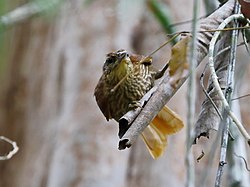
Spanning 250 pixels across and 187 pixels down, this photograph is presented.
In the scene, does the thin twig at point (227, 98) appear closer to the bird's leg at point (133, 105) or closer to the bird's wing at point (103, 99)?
the bird's leg at point (133, 105)

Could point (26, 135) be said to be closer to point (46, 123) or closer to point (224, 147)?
point (46, 123)

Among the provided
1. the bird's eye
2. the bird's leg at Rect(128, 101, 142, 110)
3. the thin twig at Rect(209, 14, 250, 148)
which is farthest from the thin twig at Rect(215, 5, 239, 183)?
the bird's eye

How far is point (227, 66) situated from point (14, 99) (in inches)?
122

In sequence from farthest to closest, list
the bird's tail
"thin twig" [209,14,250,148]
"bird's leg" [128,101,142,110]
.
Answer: the bird's tail, "bird's leg" [128,101,142,110], "thin twig" [209,14,250,148]

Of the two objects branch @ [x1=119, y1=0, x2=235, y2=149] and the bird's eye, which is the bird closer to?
the bird's eye

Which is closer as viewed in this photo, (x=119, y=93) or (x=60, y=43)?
(x=119, y=93)

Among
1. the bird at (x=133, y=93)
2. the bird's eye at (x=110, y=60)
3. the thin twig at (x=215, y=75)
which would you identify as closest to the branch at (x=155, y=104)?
the thin twig at (x=215, y=75)

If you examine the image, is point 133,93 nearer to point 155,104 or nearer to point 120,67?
point 120,67

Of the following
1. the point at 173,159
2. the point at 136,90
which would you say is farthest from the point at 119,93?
the point at 173,159

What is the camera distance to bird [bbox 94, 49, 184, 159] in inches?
47.1

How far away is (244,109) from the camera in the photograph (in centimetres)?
314

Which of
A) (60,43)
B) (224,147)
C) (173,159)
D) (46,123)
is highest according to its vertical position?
(60,43)

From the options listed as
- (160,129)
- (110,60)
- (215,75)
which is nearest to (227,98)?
(215,75)

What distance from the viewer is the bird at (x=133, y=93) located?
120cm
